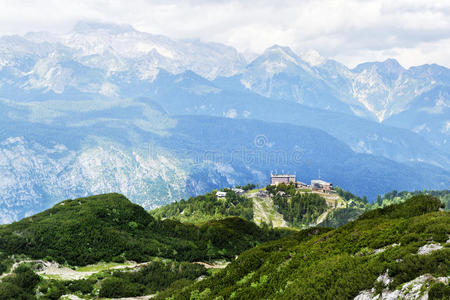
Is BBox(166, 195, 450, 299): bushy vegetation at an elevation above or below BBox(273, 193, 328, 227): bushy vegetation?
above

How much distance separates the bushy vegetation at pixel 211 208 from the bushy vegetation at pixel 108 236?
65.1 meters

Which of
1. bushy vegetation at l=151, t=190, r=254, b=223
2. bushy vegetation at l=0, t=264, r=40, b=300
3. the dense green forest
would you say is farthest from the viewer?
bushy vegetation at l=151, t=190, r=254, b=223

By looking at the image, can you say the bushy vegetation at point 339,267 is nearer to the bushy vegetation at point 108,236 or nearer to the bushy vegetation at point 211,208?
the bushy vegetation at point 108,236

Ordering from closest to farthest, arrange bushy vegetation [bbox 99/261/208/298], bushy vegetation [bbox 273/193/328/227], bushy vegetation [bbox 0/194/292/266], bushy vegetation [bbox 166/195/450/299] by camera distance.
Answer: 1. bushy vegetation [bbox 166/195/450/299]
2. bushy vegetation [bbox 99/261/208/298]
3. bushy vegetation [bbox 0/194/292/266]
4. bushy vegetation [bbox 273/193/328/227]

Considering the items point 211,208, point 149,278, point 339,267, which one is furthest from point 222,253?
point 211,208

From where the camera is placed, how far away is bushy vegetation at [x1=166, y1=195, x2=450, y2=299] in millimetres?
20594

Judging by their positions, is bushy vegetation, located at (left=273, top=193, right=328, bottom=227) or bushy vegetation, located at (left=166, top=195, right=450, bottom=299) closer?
bushy vegetation, located at (left=166, top=195, right=450, bottom=299)

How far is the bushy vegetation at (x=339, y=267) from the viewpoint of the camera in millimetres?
20594

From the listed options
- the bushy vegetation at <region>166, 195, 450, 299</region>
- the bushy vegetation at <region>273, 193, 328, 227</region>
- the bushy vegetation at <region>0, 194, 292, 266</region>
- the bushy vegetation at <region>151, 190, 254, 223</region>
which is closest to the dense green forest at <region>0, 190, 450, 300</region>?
the bushy vegetation at <region>166, 195, 450, 299</region>

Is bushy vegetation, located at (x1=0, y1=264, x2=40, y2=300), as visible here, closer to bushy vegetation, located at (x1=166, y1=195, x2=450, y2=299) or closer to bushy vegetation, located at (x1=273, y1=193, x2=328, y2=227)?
bushy vegetation, located at (x1=166, y1=195, x2=450, y2=299)

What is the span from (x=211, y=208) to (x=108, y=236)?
10235 cm

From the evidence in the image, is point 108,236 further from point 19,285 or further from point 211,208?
point 211,208

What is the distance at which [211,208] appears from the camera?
168 m

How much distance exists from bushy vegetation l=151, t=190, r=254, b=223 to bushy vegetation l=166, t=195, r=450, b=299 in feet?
380
